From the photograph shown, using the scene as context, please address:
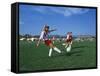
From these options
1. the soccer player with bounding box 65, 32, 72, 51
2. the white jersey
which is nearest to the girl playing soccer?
the soccer player with bounding box 65, 32, 72, 51

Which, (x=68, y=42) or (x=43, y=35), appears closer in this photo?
(x=43, y=35)

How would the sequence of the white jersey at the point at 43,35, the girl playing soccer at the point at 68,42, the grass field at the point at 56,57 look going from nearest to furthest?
the grass field at the point at 56,57
the white jersey at the point at 43,35
the girl playing soccer at the point at 68,42

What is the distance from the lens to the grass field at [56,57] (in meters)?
4.12

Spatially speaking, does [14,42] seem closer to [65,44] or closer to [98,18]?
[65,44]

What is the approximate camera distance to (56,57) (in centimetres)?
434

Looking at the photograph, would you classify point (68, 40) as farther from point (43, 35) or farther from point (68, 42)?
point (43, 35)

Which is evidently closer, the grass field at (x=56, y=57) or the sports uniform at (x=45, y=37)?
the grass field at (x=56, y=57)

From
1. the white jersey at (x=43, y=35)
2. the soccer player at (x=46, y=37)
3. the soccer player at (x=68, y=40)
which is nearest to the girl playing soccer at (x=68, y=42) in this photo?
the soccer player at (x=68, y=40)

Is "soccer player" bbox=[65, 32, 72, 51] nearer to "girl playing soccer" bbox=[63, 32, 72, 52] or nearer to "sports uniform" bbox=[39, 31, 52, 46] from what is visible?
"girl playing soccer" bbox=[63, 32, 72, 52]

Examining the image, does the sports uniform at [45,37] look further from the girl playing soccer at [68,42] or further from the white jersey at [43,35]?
the girl playing soccer at [68,42]

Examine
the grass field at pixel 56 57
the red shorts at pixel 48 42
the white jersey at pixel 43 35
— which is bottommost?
the grass field at pixel 56 57

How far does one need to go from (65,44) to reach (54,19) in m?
0.37

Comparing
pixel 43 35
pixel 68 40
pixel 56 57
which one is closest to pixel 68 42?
pixel 68 40

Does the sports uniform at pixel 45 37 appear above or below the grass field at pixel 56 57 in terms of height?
above
